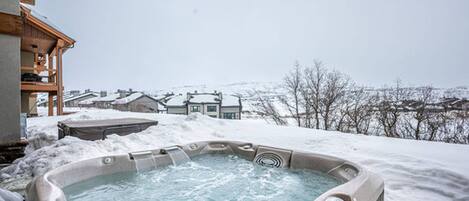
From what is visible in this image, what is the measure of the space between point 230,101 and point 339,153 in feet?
66.3

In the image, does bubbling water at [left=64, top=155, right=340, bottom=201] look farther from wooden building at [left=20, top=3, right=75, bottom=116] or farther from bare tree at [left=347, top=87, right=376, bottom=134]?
bare tree at [left=347, top=87, right=376, bottom=134]

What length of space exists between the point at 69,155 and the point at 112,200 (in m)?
1.06

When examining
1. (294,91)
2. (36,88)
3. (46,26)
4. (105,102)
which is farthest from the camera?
(105,102)

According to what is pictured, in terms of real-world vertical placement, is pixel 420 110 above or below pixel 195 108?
above

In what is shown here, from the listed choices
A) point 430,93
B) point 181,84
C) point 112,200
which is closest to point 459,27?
point 430,93

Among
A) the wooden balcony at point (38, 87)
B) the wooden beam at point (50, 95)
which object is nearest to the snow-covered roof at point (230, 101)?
the wooden beam at point (50, 95)

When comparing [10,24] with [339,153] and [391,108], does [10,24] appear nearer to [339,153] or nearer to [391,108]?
[339,153]

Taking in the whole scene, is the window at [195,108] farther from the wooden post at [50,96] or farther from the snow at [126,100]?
the wooden post at [50,96]

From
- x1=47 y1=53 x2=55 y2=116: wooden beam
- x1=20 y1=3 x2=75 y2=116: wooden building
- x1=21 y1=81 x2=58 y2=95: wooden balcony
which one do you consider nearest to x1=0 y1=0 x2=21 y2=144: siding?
x1=20 y1=3 x2=75 y2=116: wooden building

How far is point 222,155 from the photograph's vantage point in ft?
10.8

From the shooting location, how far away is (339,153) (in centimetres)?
305

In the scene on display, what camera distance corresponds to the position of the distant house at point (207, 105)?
2197cm

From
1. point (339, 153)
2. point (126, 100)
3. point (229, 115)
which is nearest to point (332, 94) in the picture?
point (339, 153)

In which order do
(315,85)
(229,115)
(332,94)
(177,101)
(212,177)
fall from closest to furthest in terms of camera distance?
(212,177)
(332,94)
(315,85)
(229,115)
(177,101)
